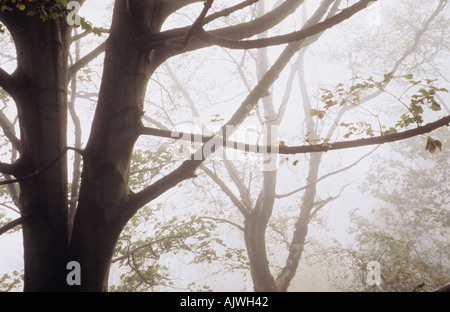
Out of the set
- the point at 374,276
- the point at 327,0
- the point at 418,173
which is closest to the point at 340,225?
the point at 418,173

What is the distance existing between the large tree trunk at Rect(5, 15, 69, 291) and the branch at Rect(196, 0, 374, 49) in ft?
4.63

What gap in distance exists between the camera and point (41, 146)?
2.18 metres

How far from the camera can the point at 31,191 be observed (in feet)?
7.06

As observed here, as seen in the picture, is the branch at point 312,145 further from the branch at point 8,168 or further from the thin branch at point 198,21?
the branch at point 8,168

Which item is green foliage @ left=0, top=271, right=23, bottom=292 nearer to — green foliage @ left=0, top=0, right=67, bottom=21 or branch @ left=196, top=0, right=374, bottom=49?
green foliage @ left=0, top=0, right=67, bottom=21

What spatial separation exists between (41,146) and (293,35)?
2113 millimetres

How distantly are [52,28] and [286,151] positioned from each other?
2.22 meters

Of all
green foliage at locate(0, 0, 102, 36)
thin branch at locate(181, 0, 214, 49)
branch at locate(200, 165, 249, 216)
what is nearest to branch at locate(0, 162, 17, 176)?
green foliage at locate(0, 0, 102, 36)

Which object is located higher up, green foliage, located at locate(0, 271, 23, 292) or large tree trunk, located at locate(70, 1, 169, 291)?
large tree trunk, located at locate(70, 1, 169, 291)

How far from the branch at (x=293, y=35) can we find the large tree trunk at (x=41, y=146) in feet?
4.63

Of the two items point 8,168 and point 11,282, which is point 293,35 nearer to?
point 8,168

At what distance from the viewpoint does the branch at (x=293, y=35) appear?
5.37 feet

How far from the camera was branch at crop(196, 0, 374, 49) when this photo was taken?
1.64 m
